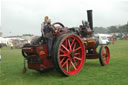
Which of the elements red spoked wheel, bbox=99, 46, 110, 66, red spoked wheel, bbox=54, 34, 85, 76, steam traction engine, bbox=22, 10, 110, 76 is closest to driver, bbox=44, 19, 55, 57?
steam traction engine, bbox=22, 10, 110, 76

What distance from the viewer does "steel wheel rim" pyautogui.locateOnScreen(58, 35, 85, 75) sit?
4.21 m

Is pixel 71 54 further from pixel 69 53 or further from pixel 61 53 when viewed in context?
pixel 61 53

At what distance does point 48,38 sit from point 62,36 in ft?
1.30

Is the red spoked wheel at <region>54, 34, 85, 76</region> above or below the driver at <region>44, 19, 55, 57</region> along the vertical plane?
below

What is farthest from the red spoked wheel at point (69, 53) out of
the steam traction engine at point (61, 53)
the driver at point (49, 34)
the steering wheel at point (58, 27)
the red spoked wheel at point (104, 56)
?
the red spoked wheel at point (104, 56)

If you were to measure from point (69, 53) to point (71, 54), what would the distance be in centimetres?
7

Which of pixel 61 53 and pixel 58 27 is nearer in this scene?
pixel 61 53

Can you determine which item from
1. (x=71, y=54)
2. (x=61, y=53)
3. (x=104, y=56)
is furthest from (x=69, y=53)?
(x=104, y=56)

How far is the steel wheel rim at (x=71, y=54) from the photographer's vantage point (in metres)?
4.21

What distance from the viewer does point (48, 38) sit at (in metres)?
4.15

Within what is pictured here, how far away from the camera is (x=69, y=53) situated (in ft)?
14.1

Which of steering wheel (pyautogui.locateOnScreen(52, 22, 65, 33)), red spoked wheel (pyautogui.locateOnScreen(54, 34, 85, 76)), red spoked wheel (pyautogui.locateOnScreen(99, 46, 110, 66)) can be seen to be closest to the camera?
red spoked wheel (pyautogui.locateOnScreen(54, 34, 85, 76))

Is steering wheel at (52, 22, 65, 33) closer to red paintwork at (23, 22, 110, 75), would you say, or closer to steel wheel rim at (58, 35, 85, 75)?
red paintwork at (23, 22, 110, 75)

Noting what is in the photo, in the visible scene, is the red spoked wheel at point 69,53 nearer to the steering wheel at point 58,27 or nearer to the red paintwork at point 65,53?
the red paintwork at point 65,53
